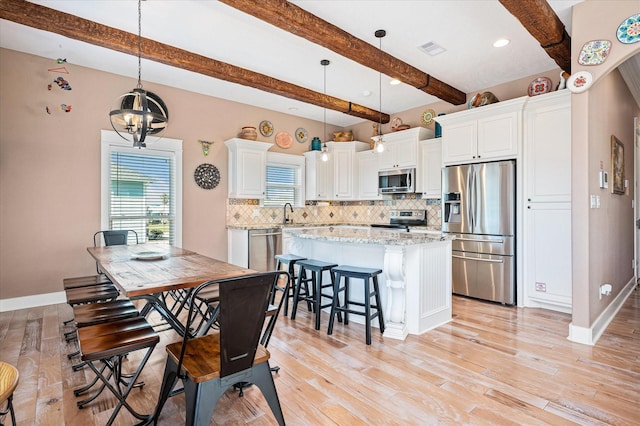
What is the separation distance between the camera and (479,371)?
241cm

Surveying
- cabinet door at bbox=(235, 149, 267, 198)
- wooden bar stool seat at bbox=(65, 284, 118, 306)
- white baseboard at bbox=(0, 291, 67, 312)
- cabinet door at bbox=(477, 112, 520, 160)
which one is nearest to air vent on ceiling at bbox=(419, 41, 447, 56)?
cabinet door at bbox=(477, 112, 520, 160)

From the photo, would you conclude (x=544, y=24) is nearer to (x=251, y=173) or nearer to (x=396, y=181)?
(x=396, y=181)

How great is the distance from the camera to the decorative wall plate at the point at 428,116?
560 centimetres

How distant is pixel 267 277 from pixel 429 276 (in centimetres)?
209

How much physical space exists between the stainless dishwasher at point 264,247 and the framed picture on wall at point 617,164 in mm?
4326

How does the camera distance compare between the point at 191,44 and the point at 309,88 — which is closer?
the point at 191,44

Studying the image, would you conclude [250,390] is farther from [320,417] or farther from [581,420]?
[581,420]

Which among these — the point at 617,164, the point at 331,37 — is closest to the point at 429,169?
the point at 617,164

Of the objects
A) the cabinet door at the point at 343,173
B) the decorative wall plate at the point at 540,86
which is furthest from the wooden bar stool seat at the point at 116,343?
the cabinet door at the point at 343,173

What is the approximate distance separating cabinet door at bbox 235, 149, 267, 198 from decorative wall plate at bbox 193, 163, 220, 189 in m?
0.34

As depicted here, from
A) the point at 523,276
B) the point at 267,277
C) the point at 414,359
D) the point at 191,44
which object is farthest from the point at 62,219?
the point at 523,276

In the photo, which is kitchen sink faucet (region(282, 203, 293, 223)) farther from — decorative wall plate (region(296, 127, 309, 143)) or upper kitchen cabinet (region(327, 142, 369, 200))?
decorative wall plate (region(296, 127, 309, 143))

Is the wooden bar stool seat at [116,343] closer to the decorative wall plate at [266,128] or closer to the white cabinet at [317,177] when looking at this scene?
the decorative wall plate at [266,128]

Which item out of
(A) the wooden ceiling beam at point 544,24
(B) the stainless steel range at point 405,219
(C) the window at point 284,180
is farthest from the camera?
(C) the window at point 284,180
